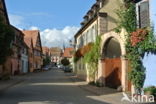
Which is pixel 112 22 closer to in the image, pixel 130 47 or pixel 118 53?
pixel 118 53

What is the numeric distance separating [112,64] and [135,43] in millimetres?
9629

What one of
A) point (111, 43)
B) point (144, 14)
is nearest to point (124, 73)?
point (144, 14)

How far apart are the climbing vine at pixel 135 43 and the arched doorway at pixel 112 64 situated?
20.1 feet

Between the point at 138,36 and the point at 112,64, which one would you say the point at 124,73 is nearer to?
the point at 112,64

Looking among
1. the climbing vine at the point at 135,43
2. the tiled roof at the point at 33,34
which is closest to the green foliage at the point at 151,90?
the climbing vine at the point at 135,43

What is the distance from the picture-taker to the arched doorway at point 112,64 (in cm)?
2861

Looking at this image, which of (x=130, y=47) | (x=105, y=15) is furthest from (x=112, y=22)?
(x=130, y=47)

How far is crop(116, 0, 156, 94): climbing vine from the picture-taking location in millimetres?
19781

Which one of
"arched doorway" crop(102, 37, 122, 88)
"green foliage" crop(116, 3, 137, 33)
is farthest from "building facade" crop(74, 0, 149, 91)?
"green foliage" crop(116, 3, 137, 33)

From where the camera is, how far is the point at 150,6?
1981 centimetres

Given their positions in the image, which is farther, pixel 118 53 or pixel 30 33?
pixel 30 33

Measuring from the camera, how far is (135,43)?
20.5 m

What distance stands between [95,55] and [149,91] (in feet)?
47.8

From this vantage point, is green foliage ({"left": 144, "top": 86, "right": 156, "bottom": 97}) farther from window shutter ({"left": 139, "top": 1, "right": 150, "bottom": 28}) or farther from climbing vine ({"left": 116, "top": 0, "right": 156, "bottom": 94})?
window shutter ({"left": 139, "top": 1, "right": 150, "bottom": 28})
